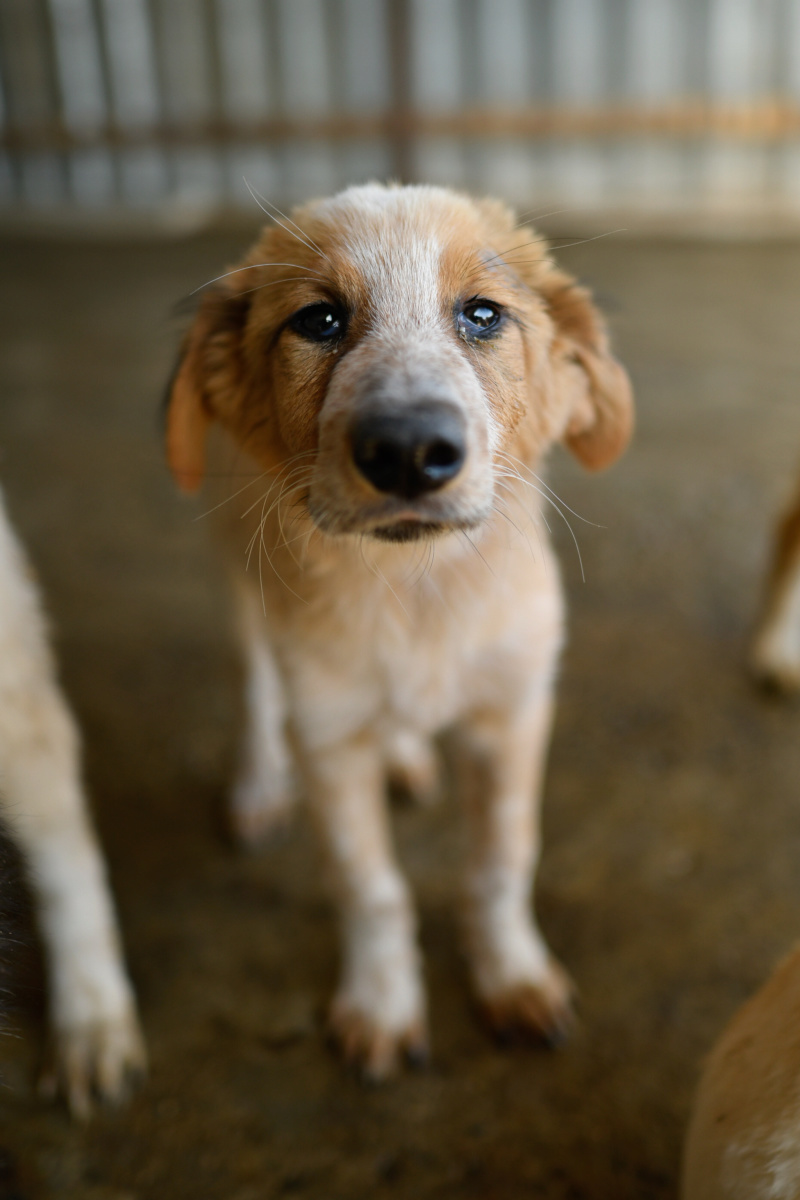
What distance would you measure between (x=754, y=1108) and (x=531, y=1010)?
75 cm

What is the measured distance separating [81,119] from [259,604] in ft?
31.5

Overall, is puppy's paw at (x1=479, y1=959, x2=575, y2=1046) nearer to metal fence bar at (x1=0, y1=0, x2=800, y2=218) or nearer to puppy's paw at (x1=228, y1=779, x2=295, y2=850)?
puppy's paw at (x1=228, y1=779, x2=295, y2=850)

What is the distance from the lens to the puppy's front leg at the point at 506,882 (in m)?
1.82

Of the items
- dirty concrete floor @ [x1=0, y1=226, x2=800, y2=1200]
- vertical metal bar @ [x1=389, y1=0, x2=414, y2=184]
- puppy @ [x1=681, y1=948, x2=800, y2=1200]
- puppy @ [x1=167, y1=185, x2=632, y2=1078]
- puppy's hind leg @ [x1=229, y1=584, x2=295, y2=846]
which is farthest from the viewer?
vertical metal bar @ [x1=389, y1=0, x2=414, y2=184]

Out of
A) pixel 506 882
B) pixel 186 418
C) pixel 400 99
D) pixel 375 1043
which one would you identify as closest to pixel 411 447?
pixel 186 418

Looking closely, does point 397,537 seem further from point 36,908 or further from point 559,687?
point 559,687

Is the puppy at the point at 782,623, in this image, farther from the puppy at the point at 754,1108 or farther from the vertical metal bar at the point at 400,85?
the vertical metal bar at the point at 400,85

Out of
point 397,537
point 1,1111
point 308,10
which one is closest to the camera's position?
point 397,537

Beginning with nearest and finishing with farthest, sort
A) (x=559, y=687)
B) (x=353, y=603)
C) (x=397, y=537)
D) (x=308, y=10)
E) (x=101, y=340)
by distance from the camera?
(x=397, y=537)
(x=353, y=603)
(x=559, y=687)
(x=101, y=340)
(x=308, y=10)

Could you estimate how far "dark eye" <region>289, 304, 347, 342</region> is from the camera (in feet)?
4.54

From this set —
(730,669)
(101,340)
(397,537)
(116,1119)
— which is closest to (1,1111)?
(116,1119)

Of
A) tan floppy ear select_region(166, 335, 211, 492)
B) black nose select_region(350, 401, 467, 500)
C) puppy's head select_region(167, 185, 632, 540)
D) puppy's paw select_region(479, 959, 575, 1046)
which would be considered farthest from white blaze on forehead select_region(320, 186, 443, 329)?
puppy's paw select_region(479, 959, 575, 1046)

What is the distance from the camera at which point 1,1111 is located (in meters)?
1.80

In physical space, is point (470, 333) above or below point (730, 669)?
above
